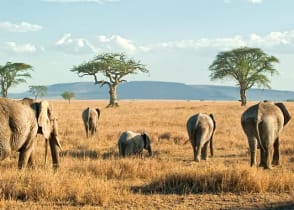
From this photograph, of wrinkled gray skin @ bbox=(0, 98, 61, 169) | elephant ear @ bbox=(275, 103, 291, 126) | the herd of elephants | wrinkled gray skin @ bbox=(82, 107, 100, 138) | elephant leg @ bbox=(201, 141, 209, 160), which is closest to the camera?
wrinkled gray skin @ bbox=(0, 98, 61, 169)

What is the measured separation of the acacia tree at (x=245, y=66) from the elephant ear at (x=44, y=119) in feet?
164

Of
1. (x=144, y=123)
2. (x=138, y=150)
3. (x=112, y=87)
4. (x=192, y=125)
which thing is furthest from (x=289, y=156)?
(x=112, y=87)

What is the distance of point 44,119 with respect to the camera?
10.1 metres

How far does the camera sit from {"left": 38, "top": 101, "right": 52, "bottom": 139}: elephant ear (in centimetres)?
997

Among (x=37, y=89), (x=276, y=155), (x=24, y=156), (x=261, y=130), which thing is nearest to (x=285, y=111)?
(x=276, y=155)

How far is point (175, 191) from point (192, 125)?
191 inches

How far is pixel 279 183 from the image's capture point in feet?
27.7

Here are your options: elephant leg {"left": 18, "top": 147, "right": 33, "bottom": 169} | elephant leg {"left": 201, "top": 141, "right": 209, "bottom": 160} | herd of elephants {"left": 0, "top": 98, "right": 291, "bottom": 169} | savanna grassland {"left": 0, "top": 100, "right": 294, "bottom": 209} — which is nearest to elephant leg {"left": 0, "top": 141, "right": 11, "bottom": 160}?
herd of elephants {"left": 0, "top": 98, "right": 291, "bottom": 169}

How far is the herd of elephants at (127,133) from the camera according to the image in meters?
8.65

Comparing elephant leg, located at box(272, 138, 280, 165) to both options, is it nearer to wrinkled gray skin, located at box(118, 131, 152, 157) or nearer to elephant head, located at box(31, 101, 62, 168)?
wrinkled gray skin, located at box(118, 131, 152, 157)

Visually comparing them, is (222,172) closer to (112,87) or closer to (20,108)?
(20,108)

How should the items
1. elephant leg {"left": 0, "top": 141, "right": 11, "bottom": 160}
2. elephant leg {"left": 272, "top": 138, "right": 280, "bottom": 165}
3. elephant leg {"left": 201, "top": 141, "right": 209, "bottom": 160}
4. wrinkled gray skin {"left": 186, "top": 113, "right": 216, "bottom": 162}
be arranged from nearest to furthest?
elephant leg {"left": 0, "top": 141, "right": 11, "bottom": 160}, elephant leg {"left": 272, "top": 138, "right": 280, "bottom": 165}, wrinkled gray skin {"left": 186, "top": 113, "right": 216, "bottom": 162}, elephant leg {"left": 201, "top": 141, "right": 209, "bottom": 160}

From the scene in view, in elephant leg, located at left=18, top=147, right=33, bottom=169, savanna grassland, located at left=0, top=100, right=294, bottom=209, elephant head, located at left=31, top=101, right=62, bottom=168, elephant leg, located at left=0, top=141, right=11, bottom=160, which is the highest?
elephant head, located at left=31, top=101, right=62, bottom=168

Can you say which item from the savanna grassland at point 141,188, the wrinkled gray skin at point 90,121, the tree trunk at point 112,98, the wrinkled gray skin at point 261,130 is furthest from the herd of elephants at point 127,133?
the tree trunk at point 112,98
